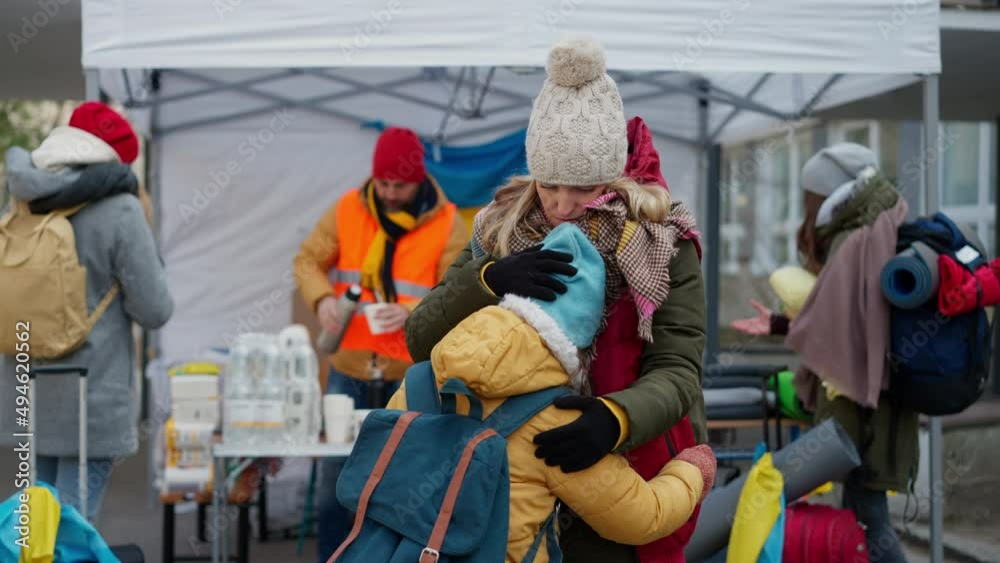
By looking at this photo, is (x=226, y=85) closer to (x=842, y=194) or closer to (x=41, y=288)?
(x=41, y=288)

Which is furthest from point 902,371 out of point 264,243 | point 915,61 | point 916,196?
point 916,196

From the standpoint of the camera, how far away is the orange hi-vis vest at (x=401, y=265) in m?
5.36

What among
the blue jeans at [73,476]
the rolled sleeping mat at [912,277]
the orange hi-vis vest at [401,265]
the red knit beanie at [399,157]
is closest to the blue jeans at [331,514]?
the orange hi-vis vest at [401,265]

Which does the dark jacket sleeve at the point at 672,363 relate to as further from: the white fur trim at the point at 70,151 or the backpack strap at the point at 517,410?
the white fur trim at the point at 70,151

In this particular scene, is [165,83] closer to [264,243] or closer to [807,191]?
[264,243]

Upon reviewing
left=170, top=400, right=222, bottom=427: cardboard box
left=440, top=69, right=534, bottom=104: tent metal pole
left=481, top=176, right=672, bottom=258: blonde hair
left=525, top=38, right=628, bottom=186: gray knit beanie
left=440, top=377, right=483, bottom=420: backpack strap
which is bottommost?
left=170, top=400, right=222, bottom=427: cardboard box

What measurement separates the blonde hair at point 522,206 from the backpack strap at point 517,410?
0.35 m

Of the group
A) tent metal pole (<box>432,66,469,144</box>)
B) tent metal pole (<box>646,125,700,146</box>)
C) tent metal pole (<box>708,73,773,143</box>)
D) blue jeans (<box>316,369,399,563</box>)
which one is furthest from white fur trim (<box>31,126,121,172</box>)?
tent metal pole (<box>646,125,700,146</box>)

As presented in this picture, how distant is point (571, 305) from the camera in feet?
7.14

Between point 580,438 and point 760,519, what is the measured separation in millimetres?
2373

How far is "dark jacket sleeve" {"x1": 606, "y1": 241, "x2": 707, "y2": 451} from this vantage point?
Result: 216 centimetres

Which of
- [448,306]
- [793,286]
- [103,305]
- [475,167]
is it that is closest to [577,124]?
[448,306]

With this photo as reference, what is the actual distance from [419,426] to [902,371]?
3.04 meters

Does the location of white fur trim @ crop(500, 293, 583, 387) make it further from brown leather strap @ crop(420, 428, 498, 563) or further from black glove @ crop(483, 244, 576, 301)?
brown leather strap @ crop(420, 428, 498, 563)
